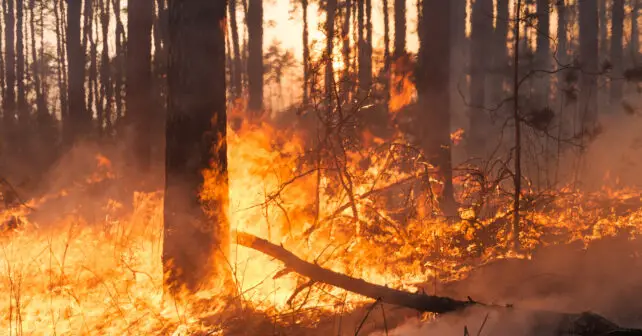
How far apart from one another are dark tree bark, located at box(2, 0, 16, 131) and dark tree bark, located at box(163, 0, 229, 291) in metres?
23.1

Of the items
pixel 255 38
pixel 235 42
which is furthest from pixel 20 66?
pixel 255 38

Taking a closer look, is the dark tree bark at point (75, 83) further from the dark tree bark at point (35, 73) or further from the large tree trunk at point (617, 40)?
the large tree trunk at point (617, 40)

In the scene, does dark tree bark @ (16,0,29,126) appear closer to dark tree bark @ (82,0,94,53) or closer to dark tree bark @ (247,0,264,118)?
dark tree bark @ (82,0,94,53)

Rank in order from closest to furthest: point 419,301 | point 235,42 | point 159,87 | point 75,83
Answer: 1. point 419,301
2. point 75,83
3. point 159,87
4. point 235,42

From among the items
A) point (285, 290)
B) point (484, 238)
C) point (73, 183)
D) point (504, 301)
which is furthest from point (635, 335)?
point (73, 183)

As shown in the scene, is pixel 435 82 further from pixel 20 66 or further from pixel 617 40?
pixel 20 66

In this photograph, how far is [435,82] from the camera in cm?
817

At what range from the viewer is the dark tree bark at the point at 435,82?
8.10 m

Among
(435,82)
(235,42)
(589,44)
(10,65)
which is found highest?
(235,42)

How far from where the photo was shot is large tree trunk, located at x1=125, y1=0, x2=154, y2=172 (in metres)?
10.9

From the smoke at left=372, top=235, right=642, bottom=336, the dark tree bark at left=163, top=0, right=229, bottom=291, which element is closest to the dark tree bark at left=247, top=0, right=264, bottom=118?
the dark tree bark at left=163, top=0, right=229, bottom=291

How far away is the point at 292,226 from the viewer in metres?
6.00

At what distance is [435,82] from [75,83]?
12032 mm

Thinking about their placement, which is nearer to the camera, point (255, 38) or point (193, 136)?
point (193, 136)
